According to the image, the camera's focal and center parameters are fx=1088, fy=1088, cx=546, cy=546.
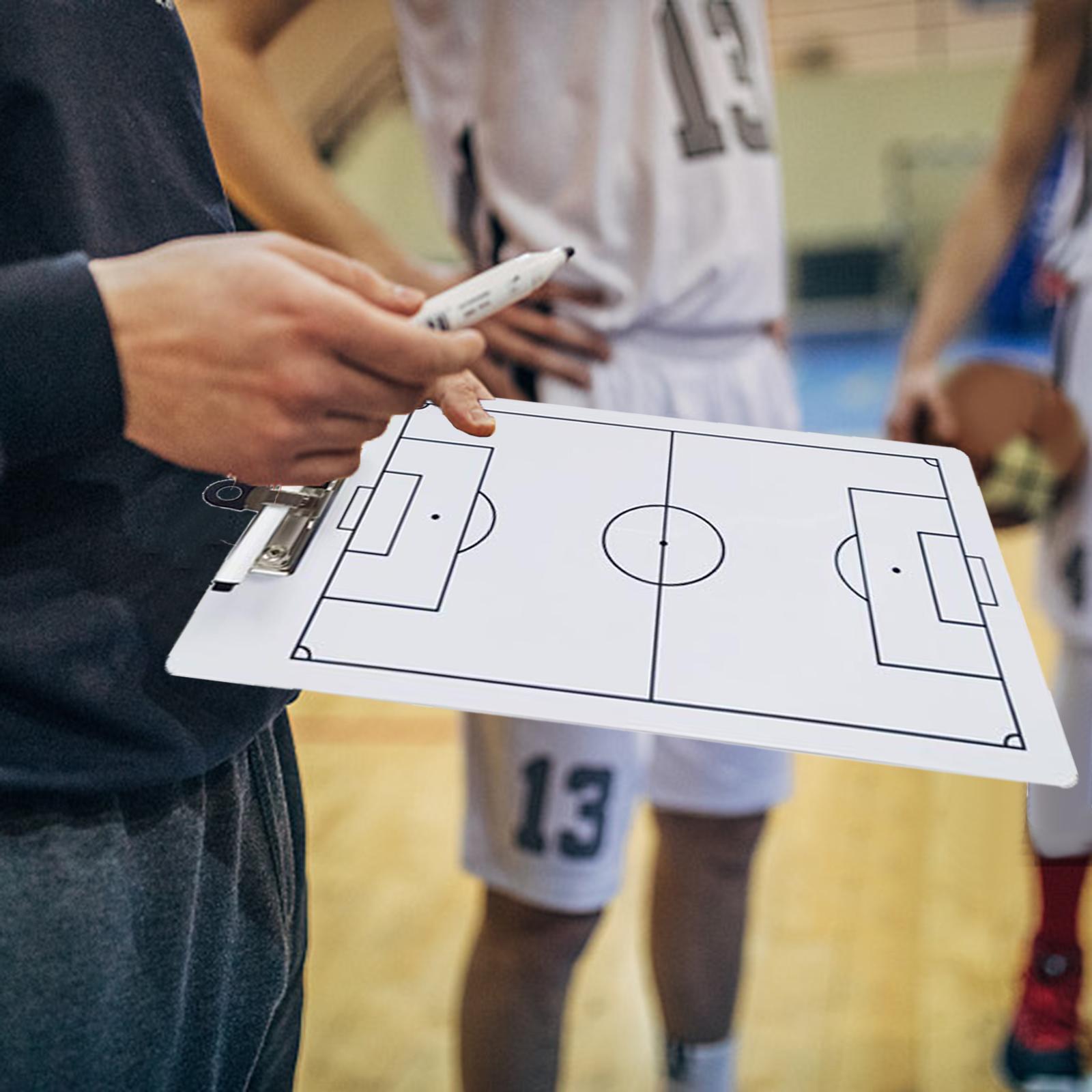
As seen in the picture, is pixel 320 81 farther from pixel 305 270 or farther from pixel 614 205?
pixel 305 270

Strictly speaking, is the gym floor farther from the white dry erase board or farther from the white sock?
the white dry erase board

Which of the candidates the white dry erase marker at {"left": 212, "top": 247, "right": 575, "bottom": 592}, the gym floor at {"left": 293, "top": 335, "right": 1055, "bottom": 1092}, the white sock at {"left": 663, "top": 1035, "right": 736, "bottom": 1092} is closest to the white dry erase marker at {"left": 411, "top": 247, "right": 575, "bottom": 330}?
the white dry erase marker at {"left": 212, "top": 247, "right": 575, "bottom": 592}

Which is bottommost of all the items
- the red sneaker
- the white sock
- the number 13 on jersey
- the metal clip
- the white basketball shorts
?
the red sneaker

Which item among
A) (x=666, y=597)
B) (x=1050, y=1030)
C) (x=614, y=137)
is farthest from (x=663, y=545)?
(x=1050, y=1030)

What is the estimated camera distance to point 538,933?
683mm

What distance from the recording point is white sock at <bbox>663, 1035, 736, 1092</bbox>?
0.80m

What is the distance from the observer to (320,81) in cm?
54

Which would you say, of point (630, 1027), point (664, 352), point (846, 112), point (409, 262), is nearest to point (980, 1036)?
point (630, 1027)

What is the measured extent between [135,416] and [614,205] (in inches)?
11.8

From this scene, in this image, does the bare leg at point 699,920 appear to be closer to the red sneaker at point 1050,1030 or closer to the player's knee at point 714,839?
the player's knee at point 714,839

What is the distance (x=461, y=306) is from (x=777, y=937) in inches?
34.8

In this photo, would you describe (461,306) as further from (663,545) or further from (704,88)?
(704,88)

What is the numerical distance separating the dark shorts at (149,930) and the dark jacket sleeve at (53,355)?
0.40 ft

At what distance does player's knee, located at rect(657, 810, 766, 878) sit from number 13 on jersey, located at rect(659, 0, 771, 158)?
441mm
